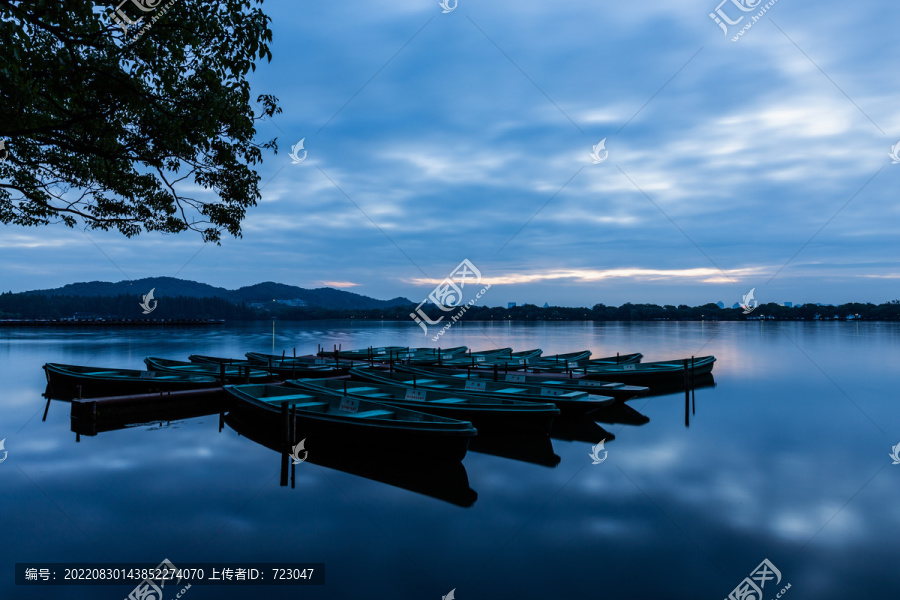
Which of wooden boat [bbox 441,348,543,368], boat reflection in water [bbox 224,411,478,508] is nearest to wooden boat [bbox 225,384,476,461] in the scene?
boat reflection in water [bbox 224,411,478,508]

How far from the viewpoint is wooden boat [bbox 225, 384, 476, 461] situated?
14586 mm

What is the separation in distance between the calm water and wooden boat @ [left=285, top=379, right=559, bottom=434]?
4.06 feet

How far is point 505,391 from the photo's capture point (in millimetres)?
21078

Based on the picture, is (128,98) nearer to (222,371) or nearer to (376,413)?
(376,413)

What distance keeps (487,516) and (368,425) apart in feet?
14.7

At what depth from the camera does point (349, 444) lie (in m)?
16.5

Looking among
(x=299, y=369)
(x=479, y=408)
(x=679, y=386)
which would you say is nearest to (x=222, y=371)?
(x=299, y=369)

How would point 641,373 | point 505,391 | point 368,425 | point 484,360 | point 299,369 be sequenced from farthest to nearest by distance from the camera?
point 484,360
point 641,373
point 299,369
point 505,391
point 368,425

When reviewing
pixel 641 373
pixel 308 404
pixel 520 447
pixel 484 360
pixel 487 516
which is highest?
pixel 308 404

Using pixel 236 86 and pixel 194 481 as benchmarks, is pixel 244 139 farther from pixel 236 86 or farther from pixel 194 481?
pixel 194 481

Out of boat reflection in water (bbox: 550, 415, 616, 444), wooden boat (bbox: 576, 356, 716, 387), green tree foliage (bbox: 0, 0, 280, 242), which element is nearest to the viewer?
green tree foliage (bbox: 0, 0, 280, 242)

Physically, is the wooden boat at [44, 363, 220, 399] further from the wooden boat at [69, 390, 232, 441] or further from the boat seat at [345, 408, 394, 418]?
the boat seat at [345, 408, 394, 418]

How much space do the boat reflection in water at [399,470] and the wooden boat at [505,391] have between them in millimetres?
4345

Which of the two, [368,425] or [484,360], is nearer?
[368,425]
